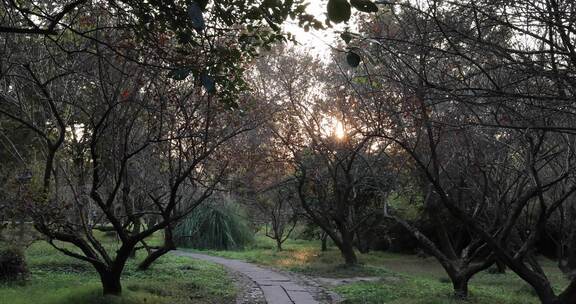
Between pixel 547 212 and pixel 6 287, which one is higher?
pixel 547 212

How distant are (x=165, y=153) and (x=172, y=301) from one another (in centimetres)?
344

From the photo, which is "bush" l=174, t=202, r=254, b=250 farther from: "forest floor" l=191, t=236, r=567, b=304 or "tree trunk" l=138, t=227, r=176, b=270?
"tree trunk" l=138, t=227, r=176, b=270

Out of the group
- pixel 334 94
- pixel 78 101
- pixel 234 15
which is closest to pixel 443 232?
pixel 334 94

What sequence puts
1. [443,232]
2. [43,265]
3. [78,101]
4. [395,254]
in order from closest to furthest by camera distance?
1. [78,101]
2. [43,265]
3. [443,232]
4. [395,254]

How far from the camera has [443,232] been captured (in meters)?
15.3

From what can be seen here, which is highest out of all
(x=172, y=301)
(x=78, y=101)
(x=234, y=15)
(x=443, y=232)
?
(x=78, y=101)

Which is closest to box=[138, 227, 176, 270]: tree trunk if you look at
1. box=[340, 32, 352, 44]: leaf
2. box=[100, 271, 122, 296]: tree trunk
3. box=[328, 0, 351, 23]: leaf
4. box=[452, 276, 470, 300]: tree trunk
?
box=[100, 271, 122, 296]: tree trunk

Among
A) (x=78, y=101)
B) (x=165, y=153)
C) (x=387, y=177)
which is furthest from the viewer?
(x=387, y=177)

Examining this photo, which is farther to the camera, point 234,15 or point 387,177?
point 387,177

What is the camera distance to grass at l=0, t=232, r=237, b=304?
364 inches

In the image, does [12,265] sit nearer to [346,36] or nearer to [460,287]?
[460,287]

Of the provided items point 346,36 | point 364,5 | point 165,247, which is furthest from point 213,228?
point 364,5

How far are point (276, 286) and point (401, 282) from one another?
11.1 feet

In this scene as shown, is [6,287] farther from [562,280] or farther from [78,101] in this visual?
[562,280]
